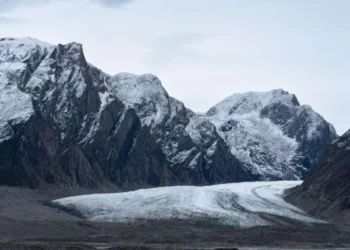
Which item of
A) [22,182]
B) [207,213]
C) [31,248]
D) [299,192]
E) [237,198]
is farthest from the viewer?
[22,182]

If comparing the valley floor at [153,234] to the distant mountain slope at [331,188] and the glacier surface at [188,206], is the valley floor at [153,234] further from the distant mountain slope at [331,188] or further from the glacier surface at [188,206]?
the distant mountain slope at [331,188]

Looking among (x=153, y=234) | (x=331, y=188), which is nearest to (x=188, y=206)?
(x=153, y=234)

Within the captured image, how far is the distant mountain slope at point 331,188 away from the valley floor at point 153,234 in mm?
15148

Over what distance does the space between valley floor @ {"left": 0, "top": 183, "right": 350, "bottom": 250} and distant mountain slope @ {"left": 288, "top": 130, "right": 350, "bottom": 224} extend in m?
15.1

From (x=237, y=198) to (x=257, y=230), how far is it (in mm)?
29607

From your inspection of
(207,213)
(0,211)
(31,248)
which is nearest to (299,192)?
(207,213)

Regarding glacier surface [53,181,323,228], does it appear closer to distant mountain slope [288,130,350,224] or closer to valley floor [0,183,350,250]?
valley floor [0,183,350,250]

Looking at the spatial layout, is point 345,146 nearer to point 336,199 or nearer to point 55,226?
point 336,199

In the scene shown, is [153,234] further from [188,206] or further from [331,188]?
[331,188]

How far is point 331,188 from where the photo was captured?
150875mm

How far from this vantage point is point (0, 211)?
434 ft

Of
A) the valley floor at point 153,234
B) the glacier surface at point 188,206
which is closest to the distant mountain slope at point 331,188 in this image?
the glacier surface at point 188,206

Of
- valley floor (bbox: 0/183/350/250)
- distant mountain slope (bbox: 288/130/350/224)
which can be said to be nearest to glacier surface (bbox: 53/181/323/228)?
valley floor (bbox: 0/183/350/250)

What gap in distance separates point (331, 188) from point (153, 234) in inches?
1851
